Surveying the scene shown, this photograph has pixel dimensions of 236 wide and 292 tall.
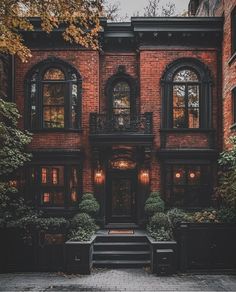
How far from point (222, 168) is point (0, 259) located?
9.62 metres

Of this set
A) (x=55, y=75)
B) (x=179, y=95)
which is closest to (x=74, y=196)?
(x=55, y=75)

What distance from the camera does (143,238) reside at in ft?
46.5

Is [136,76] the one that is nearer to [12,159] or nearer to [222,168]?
[222,168]

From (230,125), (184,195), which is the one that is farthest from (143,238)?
(230,125)

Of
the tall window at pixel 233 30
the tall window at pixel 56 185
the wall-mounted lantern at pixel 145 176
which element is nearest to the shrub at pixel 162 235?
the wall-mounted lantern at pixel 145 176

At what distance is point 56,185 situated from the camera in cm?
1625

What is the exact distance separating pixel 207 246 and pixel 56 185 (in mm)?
7024

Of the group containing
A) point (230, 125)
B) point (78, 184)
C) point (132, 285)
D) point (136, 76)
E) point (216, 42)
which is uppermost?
point (216, 42)

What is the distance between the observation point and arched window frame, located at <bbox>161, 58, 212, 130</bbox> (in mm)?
16453

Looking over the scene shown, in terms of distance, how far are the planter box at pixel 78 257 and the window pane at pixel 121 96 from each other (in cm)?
717

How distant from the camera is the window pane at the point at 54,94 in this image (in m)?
16.4

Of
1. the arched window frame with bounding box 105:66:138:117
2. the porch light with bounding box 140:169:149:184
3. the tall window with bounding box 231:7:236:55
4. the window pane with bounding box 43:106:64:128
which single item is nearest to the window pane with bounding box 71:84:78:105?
the window pane with bounding box 43:106:64:128

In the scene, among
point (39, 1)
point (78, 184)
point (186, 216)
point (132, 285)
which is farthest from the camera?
point (78, 184)

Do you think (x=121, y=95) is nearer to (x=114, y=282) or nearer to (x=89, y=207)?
(x=89, y=207)
